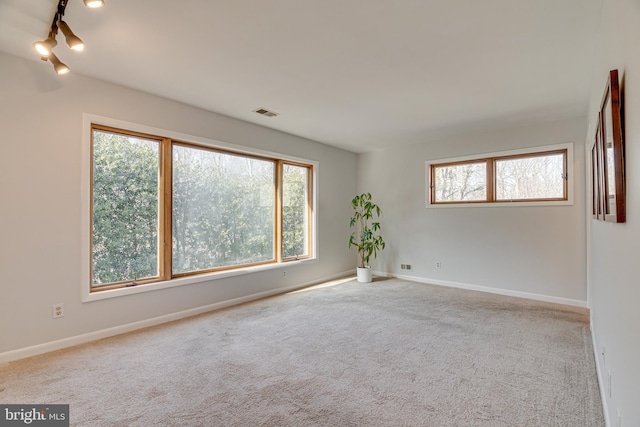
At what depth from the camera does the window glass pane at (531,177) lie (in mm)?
4457

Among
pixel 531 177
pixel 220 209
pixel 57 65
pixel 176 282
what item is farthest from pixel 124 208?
pixel 531 177

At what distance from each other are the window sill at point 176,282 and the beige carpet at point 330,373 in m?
0.44

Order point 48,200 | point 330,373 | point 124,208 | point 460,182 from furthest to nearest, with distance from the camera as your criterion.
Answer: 1. point 460,182
2. point 124,208
3. point 48,200
4. point 330,373

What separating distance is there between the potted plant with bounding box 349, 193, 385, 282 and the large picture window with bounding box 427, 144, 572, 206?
1.12 metres

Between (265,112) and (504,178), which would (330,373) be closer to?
(265,112)

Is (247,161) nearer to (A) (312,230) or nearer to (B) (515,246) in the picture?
(A) (312,230)

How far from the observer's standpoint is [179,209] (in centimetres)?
383

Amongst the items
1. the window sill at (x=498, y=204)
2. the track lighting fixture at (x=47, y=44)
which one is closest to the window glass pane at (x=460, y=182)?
the window sill at (x=498, y=204)

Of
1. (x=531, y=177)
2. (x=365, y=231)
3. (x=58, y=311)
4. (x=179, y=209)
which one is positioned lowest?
(x=58, y=311)

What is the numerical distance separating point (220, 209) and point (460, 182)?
3.97 metres

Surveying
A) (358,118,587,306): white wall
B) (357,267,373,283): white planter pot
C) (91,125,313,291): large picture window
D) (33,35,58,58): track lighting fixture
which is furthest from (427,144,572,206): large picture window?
(33,35,58,58): track lighting fixture

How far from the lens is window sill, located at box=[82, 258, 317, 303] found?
3090 millimetres

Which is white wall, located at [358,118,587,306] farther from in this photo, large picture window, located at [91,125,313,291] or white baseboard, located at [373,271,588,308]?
large picture window, located at [91,125,313,291]

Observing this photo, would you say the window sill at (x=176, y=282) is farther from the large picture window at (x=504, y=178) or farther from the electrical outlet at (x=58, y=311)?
the large picture window at (x=504, y=178)
